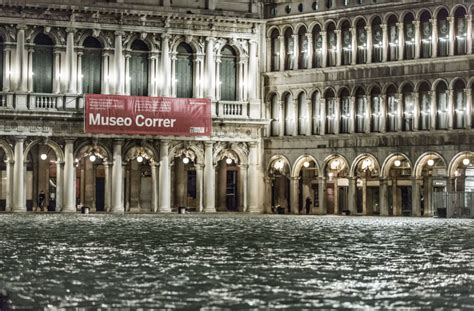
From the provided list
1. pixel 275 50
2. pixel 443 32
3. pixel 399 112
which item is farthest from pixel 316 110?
pixel 443 32

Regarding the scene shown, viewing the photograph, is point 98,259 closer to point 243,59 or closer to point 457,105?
point 457,105

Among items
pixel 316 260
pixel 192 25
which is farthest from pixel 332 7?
pixel 316 260

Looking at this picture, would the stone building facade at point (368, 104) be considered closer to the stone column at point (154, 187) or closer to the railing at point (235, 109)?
the railing at point (235, 109)

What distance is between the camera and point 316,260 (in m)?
18.3

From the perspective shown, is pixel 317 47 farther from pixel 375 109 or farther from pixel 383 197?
pixel 383 197

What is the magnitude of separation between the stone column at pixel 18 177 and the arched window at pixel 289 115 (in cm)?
1725

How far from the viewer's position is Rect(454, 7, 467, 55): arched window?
61469 millimetres

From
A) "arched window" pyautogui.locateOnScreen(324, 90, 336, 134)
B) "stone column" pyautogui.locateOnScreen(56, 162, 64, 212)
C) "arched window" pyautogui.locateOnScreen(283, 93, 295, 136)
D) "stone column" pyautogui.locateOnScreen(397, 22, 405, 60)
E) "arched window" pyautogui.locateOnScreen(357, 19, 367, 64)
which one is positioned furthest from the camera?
"arched window" pyautogui.locateOnScreen(283, 93, 295, 136)

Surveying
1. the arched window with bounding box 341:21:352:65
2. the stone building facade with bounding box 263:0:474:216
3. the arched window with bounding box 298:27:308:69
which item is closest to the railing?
the stone building facade with bounding box 263:0:474:216

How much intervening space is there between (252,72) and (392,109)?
1005 centimetres

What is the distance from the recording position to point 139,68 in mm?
66938

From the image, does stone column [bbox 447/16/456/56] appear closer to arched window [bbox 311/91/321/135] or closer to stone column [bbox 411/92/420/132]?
stone column [bbox 411/92/420/132]

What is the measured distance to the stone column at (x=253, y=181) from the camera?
68.5 m

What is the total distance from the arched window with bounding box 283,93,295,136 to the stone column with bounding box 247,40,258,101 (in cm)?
213
